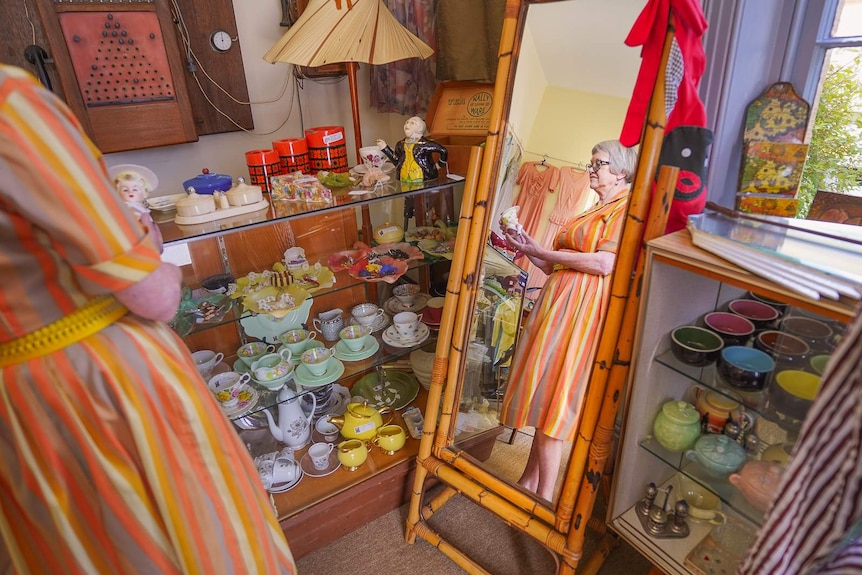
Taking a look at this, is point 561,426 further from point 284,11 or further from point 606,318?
point 284,11

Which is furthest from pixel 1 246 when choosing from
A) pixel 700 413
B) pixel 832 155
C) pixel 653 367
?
pixel 832 155

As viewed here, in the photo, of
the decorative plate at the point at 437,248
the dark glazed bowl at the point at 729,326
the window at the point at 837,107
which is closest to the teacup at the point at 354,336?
the decorative plate at the point at 437,248

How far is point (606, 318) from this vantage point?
3.43ft

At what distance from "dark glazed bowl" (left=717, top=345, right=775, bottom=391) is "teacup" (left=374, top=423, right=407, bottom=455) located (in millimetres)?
988

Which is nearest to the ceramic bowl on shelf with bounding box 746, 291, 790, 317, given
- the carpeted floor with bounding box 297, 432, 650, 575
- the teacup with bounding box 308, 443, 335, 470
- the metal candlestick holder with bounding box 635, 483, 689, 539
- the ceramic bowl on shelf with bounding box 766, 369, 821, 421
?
the ceramic bowl on shelf with bounding box 766, 369, 821, 421

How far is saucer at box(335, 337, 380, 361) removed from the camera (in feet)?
5.35

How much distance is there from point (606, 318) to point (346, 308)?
94 centimetres

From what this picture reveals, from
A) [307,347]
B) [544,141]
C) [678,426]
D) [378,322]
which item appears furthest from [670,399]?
[307,347]

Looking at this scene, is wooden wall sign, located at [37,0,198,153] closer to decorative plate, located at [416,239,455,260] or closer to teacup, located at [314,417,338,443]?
decorative plate, located at [416,239,455,260]

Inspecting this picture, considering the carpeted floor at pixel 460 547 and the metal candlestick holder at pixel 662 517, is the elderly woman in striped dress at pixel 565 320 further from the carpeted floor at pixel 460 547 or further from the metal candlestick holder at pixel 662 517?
the metal candlestick holder at pixel 662 517

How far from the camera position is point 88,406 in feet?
2.65

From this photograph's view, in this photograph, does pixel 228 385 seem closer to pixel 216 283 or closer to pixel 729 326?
pixel 216 283

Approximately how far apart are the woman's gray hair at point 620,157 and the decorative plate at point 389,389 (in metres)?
1.11

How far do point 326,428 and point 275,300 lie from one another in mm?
517
